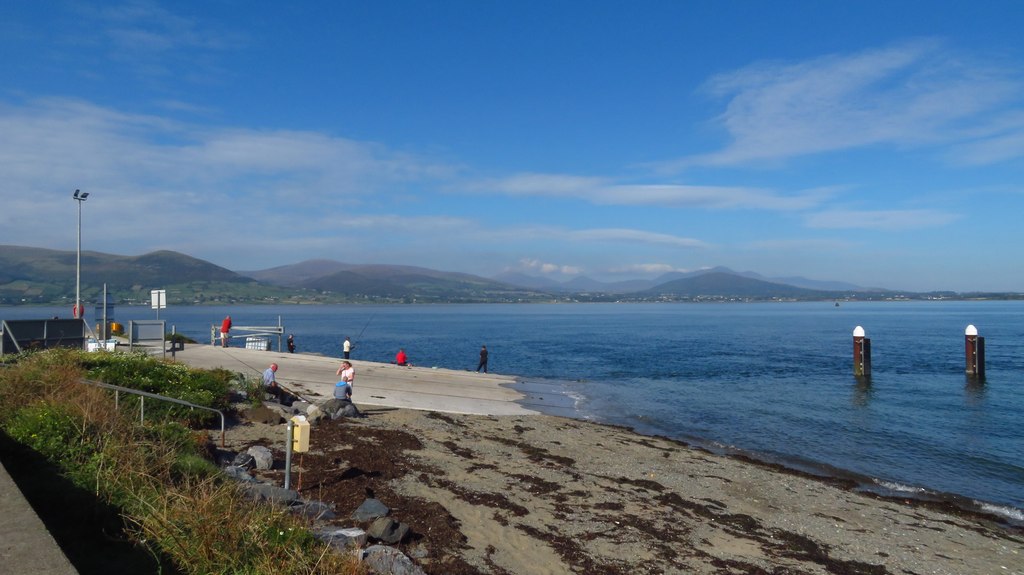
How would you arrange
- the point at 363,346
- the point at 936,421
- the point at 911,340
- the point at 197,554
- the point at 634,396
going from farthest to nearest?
the point at 911,340
the point at 363,346
the point at 634,396
the point at 936,421
the point at 197,554

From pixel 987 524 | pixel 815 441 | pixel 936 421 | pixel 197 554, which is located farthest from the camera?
pixel 936 421

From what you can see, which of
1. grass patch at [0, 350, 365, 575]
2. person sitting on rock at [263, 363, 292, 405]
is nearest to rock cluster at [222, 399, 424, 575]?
grass patch at [0, 350, 365, 575]

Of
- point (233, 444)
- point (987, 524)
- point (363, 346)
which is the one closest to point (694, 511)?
point (987, 524)

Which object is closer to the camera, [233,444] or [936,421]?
[233,444]

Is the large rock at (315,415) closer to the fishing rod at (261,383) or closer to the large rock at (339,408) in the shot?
the large rock at (339,408)

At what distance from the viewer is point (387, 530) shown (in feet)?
28.8

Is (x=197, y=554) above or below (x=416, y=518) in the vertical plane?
above

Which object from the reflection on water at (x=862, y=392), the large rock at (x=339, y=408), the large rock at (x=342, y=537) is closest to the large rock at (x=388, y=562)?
the large rock at (x=342, y=537)

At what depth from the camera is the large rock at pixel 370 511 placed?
30.7 ft

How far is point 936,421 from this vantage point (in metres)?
26.3

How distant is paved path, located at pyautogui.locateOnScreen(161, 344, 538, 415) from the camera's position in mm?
23766

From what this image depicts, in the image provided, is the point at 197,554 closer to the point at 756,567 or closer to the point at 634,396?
the point at 756,567

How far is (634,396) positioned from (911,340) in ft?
169

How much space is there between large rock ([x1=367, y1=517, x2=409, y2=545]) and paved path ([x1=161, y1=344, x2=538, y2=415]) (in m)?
12.8
